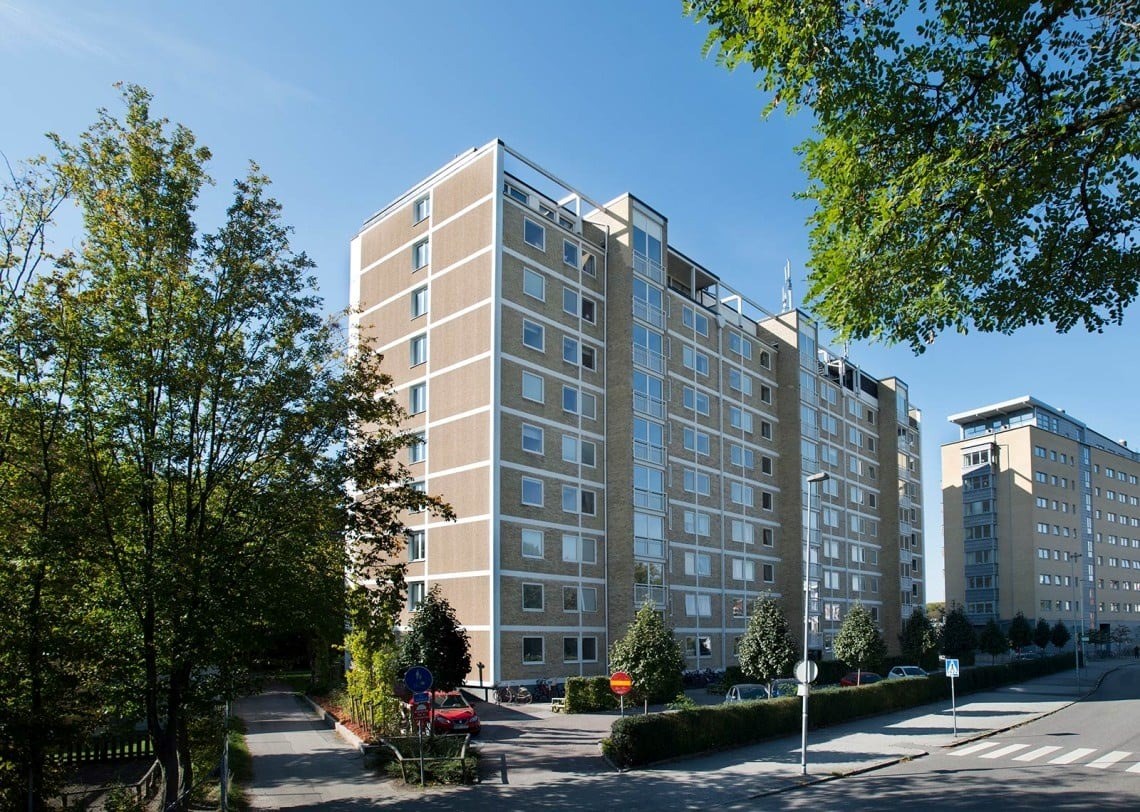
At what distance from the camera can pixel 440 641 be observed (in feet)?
97.4

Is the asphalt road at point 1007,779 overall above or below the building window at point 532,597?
below

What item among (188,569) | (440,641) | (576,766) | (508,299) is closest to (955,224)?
(188,569)

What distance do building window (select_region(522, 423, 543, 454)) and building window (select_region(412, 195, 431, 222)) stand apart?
517 inches

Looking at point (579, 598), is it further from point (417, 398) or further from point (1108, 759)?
point (1108, 759)

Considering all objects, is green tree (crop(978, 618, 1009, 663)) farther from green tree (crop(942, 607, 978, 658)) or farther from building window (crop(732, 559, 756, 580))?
building window (crop(732, 559, 756, 580))

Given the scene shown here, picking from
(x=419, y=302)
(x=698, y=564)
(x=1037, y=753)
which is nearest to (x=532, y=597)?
(x=698, y=564)

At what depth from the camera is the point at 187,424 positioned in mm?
15734

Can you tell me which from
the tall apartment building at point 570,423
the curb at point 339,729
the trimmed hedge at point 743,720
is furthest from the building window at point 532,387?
the curb at point 339,729

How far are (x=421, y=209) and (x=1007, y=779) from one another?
1424 inches

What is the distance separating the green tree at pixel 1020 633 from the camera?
255ft

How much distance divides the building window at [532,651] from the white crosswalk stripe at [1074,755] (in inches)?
808

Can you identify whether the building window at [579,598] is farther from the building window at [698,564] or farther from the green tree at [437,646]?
the green tree at [437,646]

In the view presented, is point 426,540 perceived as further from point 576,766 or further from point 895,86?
point 895,86

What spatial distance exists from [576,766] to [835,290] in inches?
642
